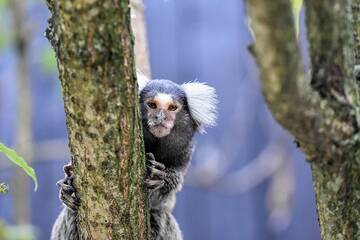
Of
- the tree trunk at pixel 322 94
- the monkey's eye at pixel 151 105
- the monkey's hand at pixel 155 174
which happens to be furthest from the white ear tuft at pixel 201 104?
the tree trunk at pixel 322 94

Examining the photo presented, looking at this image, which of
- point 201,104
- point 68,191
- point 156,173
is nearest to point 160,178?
point 156,173

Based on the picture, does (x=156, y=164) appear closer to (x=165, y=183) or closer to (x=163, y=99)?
(x=165, y=183)

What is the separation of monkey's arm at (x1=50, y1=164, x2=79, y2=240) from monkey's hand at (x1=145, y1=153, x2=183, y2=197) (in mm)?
281

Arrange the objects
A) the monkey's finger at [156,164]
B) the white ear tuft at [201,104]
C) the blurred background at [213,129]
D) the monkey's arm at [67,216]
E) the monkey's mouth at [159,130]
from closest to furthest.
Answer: the monkey's arm at [67,216] < the monkey's finger at [156,164] < the monkey's mouth at [159,130] < the white ear tuft at [201,104] < the blurred background at [213,129]

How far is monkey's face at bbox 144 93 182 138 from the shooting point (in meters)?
2.63

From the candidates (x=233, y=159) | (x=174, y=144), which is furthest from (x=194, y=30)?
(x=174, y=144)

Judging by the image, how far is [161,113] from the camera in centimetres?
270

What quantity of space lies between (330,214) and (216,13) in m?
4.82

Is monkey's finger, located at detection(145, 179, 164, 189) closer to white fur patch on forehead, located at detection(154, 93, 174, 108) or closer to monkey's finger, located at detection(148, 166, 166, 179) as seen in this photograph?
monkey's finger, located at detection(148, 166, 166, 179)

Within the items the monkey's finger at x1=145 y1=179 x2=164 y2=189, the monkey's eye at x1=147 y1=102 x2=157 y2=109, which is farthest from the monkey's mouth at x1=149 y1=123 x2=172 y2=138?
the monkey's finger at x1=145 y1=179 x2=164 y2=189

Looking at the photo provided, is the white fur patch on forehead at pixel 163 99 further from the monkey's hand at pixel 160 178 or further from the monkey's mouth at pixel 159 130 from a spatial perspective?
the monkey's hand at pixel 160 178

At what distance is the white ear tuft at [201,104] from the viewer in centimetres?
296

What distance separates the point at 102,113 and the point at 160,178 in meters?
0.68

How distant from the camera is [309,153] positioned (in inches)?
→ 56.7
